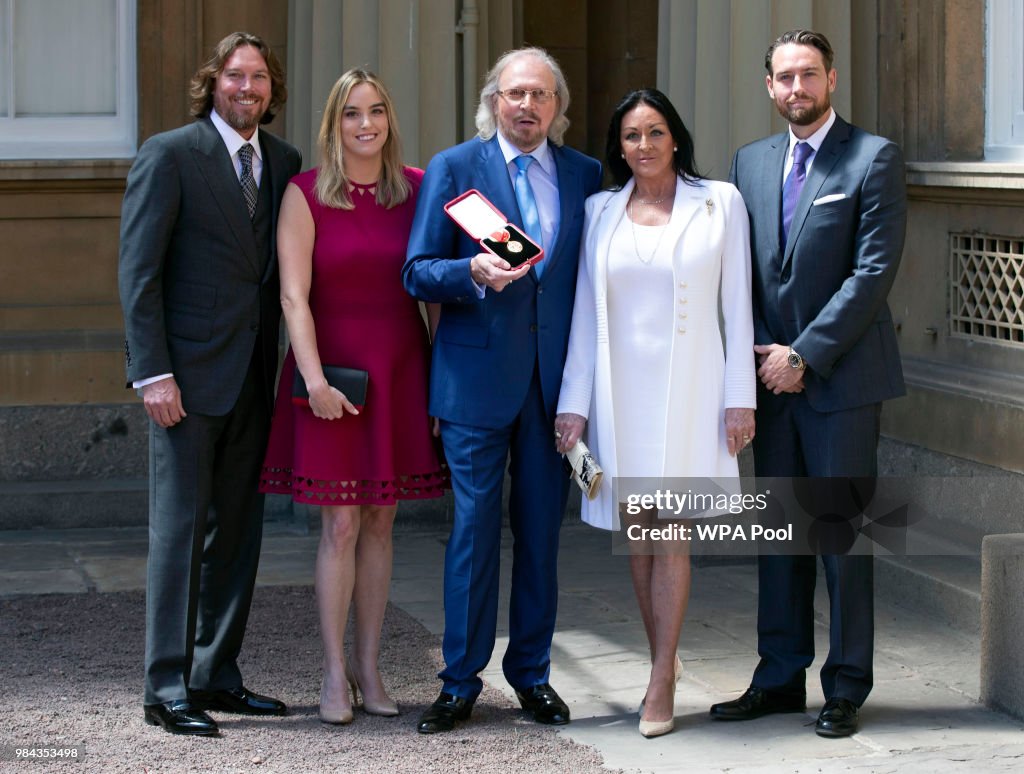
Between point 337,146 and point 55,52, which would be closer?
point 337,146

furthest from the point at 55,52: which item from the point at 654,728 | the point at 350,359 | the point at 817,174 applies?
the point at 654,728

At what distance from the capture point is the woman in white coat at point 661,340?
201 inches

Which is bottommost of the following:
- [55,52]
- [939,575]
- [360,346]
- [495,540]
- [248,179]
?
[939,575]

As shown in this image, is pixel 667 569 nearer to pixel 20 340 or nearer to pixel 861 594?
pixel 861 594

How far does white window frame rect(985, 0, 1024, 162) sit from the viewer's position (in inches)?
292

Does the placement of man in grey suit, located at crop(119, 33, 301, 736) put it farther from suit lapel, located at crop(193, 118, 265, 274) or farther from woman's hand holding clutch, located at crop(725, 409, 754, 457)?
woman's hand holding clutch, located at crop(725, 409, 754, 457)

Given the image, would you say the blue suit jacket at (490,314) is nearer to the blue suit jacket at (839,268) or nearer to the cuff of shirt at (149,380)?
the blue suit jacket at (839,268)

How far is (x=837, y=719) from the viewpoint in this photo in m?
5.15

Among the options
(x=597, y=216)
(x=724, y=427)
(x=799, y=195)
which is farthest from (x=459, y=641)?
(x=799, y=195)

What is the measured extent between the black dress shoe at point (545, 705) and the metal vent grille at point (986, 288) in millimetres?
3016

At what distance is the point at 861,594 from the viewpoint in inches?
207

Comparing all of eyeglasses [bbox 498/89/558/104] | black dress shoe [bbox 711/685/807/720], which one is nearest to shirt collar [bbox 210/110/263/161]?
eyeglasses [bbox 498/89/558/104]

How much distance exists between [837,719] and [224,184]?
2.58 metres

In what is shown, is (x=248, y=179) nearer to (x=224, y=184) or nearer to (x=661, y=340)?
(x=224, y=184)
